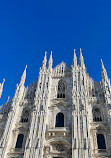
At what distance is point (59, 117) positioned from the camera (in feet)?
79.4

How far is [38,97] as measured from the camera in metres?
25.7

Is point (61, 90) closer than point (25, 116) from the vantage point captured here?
No

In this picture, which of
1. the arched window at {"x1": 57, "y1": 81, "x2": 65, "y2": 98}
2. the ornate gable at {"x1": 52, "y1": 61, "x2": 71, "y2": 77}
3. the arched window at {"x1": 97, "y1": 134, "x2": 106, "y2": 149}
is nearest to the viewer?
the arched window at {"x1": 97, "y1": 134, "x2": 106, "y2": 149}

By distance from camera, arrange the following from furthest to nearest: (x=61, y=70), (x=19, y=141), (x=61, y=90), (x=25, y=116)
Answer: (x=61, y=70), (x=61, y=90), (x=25, y=116), (x=19, y=141)

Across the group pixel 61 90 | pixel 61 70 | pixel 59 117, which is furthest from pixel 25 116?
pixel 61 70

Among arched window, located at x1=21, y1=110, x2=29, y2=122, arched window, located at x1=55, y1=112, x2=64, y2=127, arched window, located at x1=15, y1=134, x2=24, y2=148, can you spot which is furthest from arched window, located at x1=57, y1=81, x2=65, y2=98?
arched window, located at x1=15, y1=134, x2=24, y2=148

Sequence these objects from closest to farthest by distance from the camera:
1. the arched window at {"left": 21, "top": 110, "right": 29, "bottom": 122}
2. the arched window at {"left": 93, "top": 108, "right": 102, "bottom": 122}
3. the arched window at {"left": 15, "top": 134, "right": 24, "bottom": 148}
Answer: the arched window at {"left": 15, "top": 134, "right": 24, "bottom": 148}
the arched window at {"left": 93, "top": 108, "right": 102, "bottom": 122}
the arched window at {"left": 21, "top": 110, "right": 29, "bottom": 122}

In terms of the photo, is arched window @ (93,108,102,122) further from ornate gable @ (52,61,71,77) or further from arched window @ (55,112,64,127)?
ornate gable @ (52,61,71,77)

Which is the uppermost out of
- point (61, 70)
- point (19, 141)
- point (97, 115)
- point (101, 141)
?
point (61, 70)

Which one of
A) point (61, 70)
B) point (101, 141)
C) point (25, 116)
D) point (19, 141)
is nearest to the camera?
point (101, 141)

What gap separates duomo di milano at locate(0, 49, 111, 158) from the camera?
67.8ft

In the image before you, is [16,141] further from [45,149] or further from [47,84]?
[47,84]

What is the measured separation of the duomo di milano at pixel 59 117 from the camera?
20.7 m

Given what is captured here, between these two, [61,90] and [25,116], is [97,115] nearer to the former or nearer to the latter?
[61,90]
